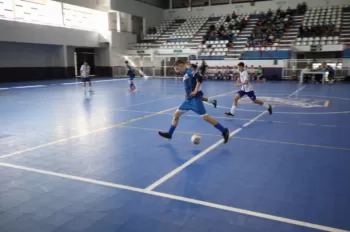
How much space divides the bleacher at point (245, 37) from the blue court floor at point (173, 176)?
21.0 m

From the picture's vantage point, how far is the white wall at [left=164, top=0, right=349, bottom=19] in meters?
34.8

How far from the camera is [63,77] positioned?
31453 mm

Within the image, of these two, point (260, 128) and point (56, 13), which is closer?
point (260, 128)

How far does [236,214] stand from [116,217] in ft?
4.74

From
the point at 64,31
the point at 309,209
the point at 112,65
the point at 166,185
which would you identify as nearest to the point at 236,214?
the point at 309,209

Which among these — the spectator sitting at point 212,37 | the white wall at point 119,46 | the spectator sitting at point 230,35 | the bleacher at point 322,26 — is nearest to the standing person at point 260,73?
the bleacher at point 322,26

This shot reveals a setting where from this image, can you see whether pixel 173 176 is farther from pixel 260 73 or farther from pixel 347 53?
pixel 347 53

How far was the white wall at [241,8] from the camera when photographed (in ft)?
114

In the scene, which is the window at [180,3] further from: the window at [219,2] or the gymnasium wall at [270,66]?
the gymnasium wall at [270,66]

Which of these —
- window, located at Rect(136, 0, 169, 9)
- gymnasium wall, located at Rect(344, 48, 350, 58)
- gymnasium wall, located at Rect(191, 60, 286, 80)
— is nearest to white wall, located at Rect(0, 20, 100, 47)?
window, located at Rect(136, 0, 169, 9)

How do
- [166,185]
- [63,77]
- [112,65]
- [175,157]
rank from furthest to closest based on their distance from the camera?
[112,65] → [63,77] → [175,157] → [166,185]

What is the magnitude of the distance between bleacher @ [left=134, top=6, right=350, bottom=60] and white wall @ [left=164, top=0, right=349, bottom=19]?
970 millimetres

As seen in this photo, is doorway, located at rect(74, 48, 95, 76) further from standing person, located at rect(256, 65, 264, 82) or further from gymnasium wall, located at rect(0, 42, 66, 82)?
standing person, located at rect(256, 65, 264, 82)

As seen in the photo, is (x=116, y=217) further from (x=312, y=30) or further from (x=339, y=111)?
(x=312, y=30)
